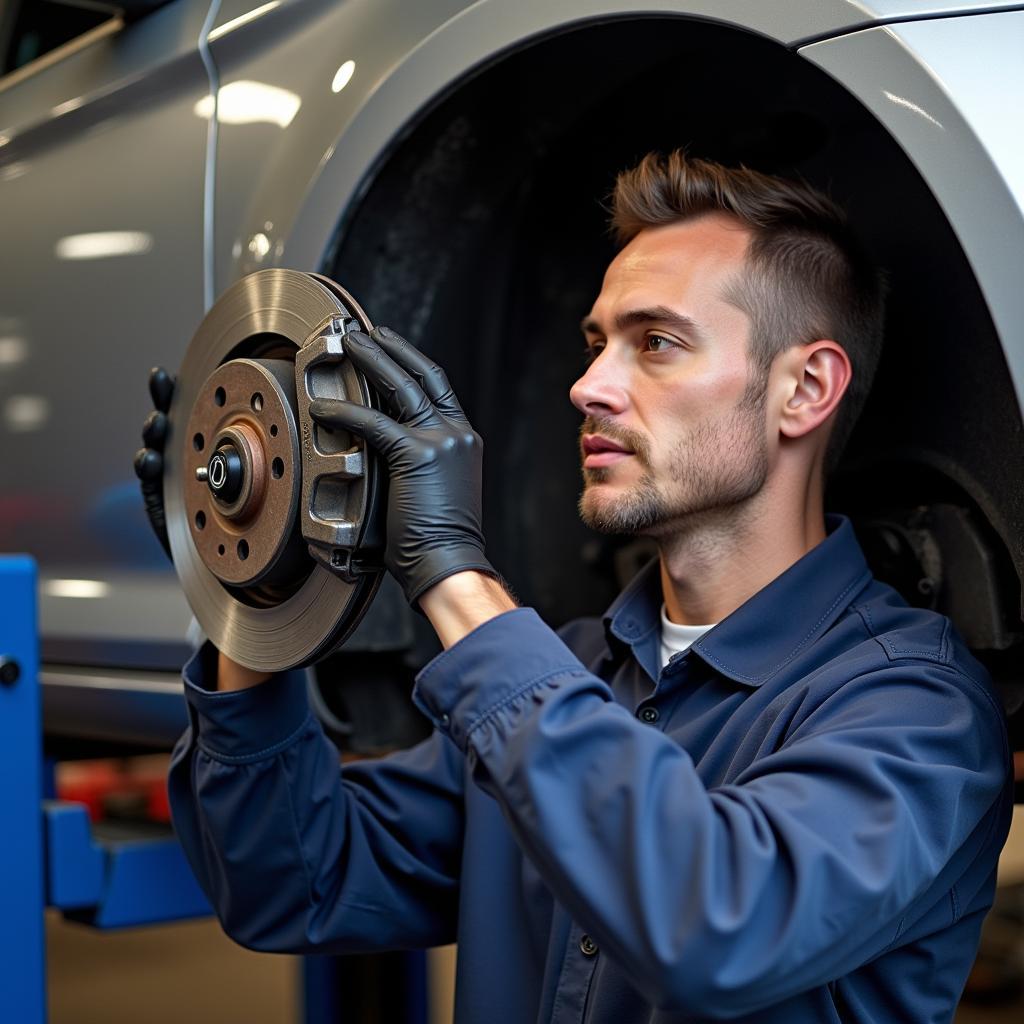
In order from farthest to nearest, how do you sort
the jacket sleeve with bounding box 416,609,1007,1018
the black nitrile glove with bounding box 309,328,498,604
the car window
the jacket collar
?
the car window < the jacket collar < the black nitrile glove with bounding box 309,328,498,604 < the jacket sleeve with bounding box 416,609,1007,1018

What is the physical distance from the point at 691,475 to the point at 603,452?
0.07 m

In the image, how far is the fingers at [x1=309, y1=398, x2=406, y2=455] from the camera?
0.83m

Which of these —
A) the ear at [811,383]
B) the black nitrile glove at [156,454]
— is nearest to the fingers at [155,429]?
the black nitrile glove at [156,454]

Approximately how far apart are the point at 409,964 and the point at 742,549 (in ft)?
2.85

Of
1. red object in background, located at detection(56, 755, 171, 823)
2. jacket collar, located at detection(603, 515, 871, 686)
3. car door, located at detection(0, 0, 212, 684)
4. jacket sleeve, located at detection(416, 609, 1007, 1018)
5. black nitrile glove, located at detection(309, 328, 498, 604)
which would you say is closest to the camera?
jacket sleeve, located at detection(416, 609, 1007, 1018)

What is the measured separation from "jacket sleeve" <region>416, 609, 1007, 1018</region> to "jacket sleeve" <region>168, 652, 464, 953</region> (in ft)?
1.00

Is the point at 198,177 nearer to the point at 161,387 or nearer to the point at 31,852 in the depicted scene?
the point at 161,387

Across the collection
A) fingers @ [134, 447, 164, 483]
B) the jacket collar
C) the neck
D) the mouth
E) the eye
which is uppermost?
the eye

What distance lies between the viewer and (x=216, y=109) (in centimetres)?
123

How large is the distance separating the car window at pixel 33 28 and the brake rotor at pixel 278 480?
828 millimetres

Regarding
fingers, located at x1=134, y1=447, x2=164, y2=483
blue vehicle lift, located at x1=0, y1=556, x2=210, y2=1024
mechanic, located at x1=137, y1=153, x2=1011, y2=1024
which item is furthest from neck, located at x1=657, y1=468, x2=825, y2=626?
blue vehicle lift, located at x1=0, y1=556, x2=210, y2=1024

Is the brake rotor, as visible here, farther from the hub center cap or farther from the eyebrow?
the eyebrow

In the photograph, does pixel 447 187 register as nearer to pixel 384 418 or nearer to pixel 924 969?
pixel 384 418

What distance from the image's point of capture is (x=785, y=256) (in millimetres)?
1087
